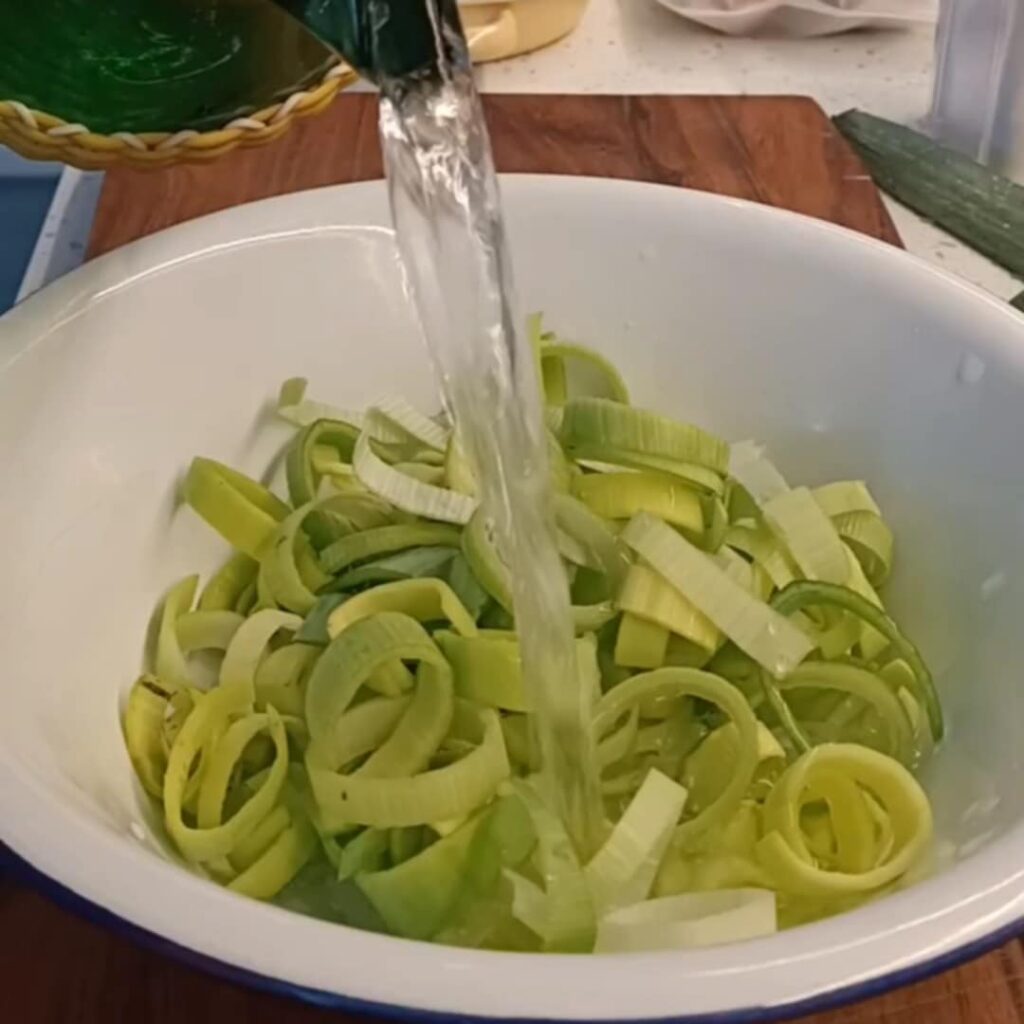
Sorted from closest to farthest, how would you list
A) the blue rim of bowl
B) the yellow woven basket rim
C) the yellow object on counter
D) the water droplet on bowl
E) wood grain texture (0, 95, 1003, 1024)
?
the blue rim of bowl
the yellow woven basket rim
the water droplet on bowl
wood grain texture (0, 95, 1003, 1024)
the yellow object on counter

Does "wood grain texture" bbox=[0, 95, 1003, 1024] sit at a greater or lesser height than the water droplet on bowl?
lesser

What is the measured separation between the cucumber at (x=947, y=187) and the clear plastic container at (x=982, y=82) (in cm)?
3

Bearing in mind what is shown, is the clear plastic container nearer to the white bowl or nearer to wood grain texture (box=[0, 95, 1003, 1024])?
wood grain texture (box=[0, 95, 1003, 1024])

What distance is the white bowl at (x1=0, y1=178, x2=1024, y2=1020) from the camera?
48cm

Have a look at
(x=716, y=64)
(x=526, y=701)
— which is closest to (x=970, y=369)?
(x=526, y=701)

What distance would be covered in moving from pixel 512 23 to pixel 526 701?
2.15 feet

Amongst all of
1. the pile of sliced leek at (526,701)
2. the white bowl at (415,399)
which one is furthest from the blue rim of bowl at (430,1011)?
the pile of sliced leek at (526,701)

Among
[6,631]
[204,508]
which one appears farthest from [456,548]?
[6,631]

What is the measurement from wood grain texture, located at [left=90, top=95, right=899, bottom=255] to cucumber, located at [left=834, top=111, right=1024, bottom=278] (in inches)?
1.3

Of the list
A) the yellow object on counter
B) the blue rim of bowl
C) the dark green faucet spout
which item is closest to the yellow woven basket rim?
the dark green faucet spout

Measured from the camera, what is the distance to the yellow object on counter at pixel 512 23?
1117 mm

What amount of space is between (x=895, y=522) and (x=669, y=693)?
0.52ft

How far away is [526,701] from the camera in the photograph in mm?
650

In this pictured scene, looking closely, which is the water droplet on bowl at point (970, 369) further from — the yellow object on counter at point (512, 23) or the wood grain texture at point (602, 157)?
the yellow object on counter at point (512, 23)
